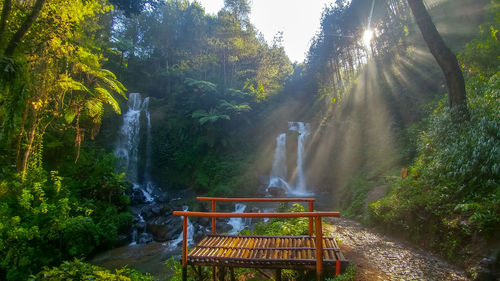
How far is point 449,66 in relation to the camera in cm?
656

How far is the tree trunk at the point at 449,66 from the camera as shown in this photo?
6430mm

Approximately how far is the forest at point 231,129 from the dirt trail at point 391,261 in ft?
0.55

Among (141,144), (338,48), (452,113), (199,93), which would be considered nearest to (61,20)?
(452,113)

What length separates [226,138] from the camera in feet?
69.2

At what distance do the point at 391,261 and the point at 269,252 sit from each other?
2218 millimetres

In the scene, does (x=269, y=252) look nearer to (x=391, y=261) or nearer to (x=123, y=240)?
(x=391, y=261)

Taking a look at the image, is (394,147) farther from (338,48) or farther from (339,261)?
(338,48)

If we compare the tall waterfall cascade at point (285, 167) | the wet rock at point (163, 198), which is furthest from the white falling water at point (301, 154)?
the wet rock at point (163, 198)

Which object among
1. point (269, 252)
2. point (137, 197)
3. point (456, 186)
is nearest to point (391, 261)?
point (269, 252)

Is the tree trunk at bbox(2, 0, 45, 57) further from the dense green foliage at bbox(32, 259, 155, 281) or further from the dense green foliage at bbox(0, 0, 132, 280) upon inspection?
the dense green foliage at bbox(32, 259, 155, 281)

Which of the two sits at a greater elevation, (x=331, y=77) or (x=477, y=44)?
(x=331, y=77)

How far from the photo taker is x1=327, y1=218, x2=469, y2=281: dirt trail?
3311mm

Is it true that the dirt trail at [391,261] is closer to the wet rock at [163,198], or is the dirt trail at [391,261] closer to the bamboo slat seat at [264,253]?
the bamboo slat seat at [264,253]

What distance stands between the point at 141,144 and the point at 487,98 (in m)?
20.6
